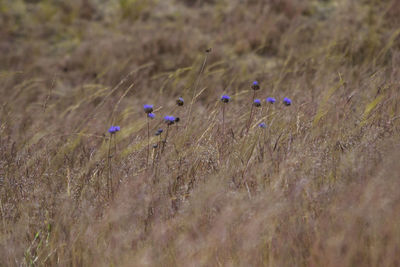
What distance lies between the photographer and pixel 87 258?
176 centimetres

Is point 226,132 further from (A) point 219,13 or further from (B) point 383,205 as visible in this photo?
(A) point 219,13

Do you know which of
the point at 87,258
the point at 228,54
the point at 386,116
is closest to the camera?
the point at 87,258

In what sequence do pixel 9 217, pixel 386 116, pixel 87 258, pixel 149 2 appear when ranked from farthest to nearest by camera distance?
1. pixel 149 2
2. pixel 386 116
3. pixel 9 217
4. pixel 87 258

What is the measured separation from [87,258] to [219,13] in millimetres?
4826

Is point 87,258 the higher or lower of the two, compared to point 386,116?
lower

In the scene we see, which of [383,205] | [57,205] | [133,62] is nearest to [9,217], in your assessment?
[57,205]

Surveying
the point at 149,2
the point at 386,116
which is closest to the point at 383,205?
the point at 386,116

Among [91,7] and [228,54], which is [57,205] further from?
[91,7]

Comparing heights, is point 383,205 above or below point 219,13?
above

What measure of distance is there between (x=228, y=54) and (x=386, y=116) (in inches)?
120

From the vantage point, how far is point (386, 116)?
8.28 ft

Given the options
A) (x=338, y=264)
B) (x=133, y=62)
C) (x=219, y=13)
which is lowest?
(x=133, y=62)

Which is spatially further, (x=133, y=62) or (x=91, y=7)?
(x=91, y=7)

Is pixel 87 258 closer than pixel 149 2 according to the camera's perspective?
Yes
